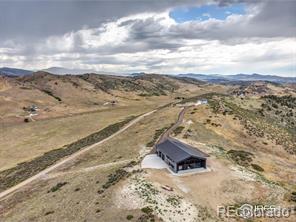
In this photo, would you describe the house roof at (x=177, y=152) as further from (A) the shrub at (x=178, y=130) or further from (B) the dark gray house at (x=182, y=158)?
(A) the shrub at (x=178, y=130)

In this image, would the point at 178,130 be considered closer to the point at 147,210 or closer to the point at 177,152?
the point at 177,152

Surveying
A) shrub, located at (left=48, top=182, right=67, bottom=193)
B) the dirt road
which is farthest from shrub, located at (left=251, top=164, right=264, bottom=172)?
shrub, located at (left=48, top=182, right=67, bottom=193)

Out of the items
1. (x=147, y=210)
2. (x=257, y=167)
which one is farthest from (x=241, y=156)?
(x=147, y=210)

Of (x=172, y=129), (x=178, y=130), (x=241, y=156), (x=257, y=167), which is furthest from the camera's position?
(x=172, y=129)

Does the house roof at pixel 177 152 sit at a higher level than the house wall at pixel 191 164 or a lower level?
higher

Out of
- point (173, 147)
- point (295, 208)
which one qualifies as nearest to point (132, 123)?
point (173, 147)

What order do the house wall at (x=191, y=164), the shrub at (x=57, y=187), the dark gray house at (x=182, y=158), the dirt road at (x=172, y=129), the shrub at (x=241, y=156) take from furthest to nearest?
the dirt road at (x=172, y=129)
the shrub at (x=241, y=156)
the house wall at (x=191, y=164)
the dark gray house at (x=182, y=158)
the shrub at (x=57, y=187)

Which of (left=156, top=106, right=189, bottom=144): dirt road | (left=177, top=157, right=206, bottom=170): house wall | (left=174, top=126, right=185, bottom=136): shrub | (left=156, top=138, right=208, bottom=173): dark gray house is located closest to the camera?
(left=156, top=138, right=208, bottom=173): dark gray house

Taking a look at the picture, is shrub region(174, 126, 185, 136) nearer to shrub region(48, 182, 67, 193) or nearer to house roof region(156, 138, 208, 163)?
house roof region(156, 138, 208, 163)

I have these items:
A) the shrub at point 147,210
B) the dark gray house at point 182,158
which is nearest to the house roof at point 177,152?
the dark gray house at point 182,158

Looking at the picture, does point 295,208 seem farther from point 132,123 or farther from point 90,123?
point 90,123

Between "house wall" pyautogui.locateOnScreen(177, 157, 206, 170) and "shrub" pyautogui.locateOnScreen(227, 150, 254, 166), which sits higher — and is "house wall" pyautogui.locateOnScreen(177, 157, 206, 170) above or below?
above
